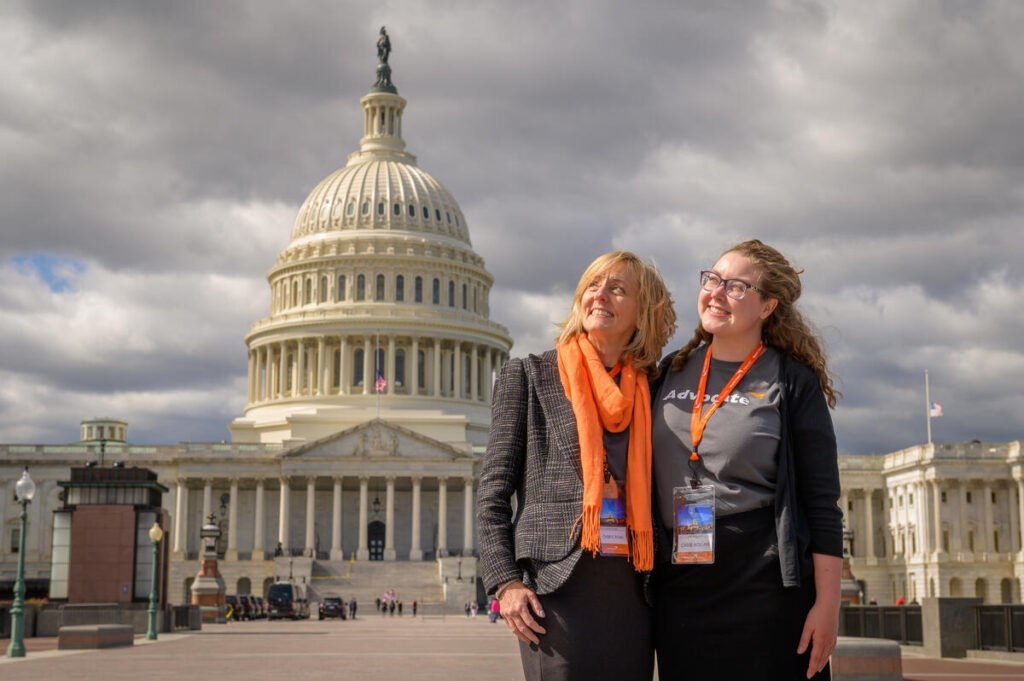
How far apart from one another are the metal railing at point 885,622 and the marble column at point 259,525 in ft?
253

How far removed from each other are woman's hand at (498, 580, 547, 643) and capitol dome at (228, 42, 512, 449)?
11306 centimetres

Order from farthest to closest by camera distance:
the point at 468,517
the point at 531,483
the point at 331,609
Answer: the point at 468,517 → the point at 331,609 → the point at 531,483

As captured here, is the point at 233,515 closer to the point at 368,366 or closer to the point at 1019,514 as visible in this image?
the point at 368,366

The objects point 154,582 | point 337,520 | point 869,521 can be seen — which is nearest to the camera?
point 154,582

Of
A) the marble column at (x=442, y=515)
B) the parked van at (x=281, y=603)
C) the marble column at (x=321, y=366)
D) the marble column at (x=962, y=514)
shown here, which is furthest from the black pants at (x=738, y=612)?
the marble column at (x=321, y=366)

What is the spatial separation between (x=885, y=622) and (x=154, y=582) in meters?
24.7

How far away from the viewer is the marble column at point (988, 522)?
108463 mm

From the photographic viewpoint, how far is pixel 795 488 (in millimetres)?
7406

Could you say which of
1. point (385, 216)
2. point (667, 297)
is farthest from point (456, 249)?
point (667, 297)

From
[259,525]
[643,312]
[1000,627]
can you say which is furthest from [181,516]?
[643,312]

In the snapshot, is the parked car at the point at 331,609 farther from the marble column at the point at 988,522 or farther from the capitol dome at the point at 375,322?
the marble column at the point at 988,522

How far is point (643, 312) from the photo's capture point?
794 cm

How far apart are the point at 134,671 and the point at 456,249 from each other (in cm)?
11109

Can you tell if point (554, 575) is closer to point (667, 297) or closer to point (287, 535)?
point (667, 297)
